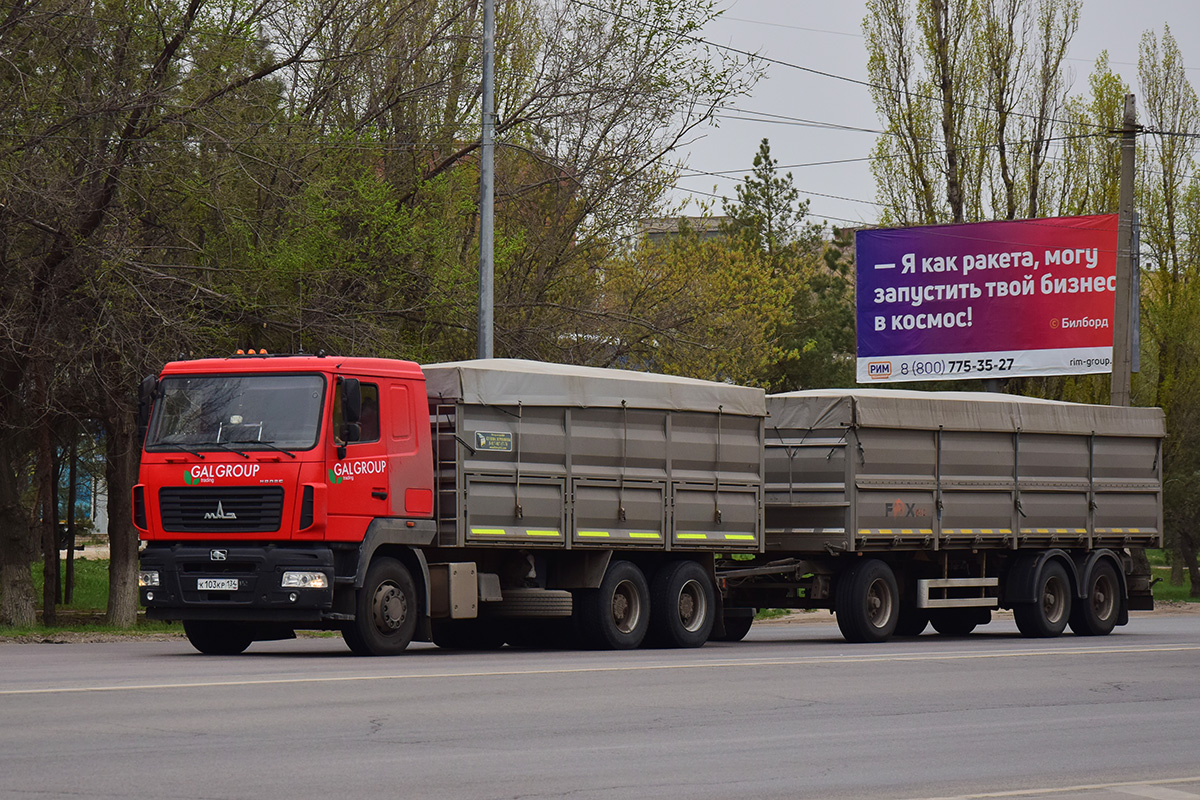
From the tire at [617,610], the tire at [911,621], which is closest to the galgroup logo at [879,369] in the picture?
the tire at [911,621]

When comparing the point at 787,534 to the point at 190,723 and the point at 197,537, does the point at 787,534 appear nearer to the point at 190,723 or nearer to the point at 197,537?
the point at 197,537

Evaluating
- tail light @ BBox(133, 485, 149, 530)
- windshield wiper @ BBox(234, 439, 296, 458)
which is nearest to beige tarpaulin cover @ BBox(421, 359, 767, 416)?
windshield wiper @ BBox(234, 439, 296, 458)

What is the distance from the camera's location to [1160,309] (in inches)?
1677

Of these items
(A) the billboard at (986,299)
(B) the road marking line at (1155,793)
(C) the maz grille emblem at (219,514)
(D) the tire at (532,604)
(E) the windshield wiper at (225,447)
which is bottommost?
(B) the road marking line at (1155,793)

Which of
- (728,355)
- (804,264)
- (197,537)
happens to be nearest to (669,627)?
(197,537)

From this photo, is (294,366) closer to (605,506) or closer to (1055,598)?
(605,506)

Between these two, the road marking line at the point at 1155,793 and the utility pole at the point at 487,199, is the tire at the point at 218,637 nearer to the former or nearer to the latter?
the utility pole at the point at 487,199

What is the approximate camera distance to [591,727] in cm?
1111

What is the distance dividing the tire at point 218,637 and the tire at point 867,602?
23.3ft

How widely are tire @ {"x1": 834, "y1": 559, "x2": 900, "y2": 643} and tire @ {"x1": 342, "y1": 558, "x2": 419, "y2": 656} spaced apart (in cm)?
594

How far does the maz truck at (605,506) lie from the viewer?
16375 millimetres

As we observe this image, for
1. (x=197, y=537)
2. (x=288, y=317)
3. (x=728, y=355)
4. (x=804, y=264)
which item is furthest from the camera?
(x=804, y=264)

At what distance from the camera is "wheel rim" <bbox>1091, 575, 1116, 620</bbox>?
23797mm

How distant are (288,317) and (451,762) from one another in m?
14.0
